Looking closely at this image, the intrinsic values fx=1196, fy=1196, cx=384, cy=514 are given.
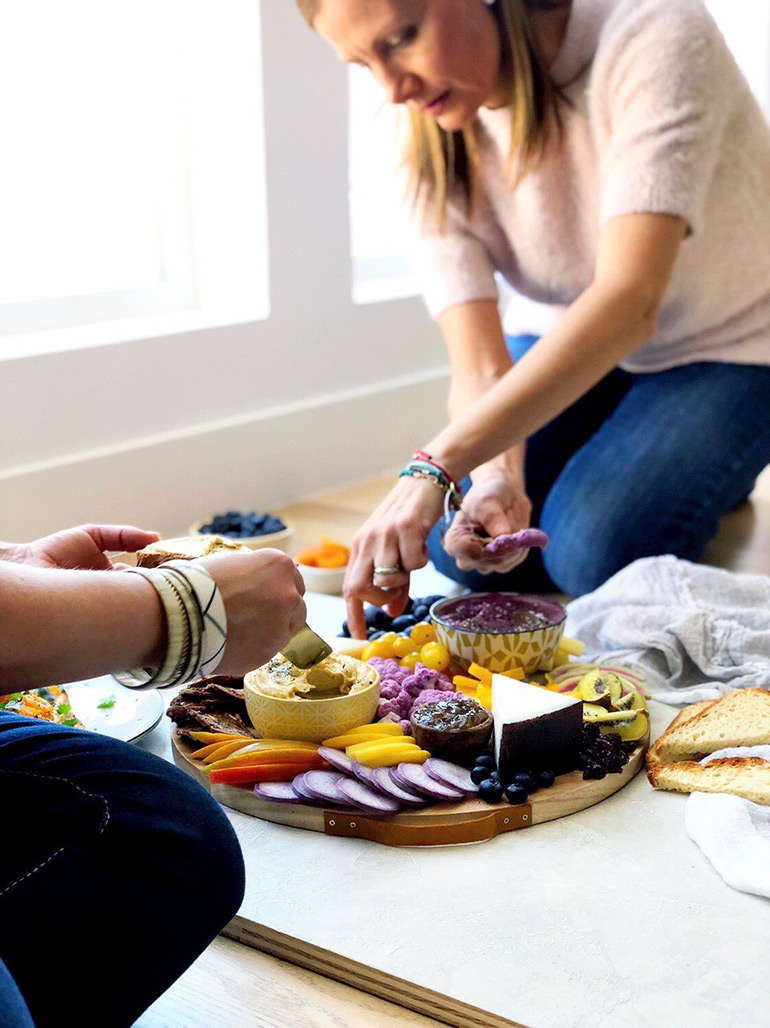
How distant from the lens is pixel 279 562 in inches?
46.3

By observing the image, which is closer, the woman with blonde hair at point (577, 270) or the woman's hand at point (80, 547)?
the woman's hand at point (80, 547)

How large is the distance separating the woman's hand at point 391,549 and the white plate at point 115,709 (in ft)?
1.15

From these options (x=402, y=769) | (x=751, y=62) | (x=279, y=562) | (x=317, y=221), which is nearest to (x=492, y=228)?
(x=317, y=221)

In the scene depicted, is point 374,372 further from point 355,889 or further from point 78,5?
point 355,889

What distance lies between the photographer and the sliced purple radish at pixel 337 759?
154 centimetres

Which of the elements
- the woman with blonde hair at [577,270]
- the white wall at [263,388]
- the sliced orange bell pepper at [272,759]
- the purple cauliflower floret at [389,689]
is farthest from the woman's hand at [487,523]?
the white wall at [263,388]

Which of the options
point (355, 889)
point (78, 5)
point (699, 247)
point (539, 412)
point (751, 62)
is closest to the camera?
point (355, 889)

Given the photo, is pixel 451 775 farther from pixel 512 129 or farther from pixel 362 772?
pixel 512 129

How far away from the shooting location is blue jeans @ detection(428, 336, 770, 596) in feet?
8.18

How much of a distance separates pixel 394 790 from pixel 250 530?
131cm

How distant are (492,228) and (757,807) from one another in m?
1.52

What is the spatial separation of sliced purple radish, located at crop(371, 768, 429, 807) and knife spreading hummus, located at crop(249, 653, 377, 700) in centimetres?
14

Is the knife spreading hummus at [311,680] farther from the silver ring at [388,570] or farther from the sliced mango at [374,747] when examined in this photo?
the silver ring at [388,570]

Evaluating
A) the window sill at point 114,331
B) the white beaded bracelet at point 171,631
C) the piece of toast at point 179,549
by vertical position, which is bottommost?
the piece of toast at point 179,549
